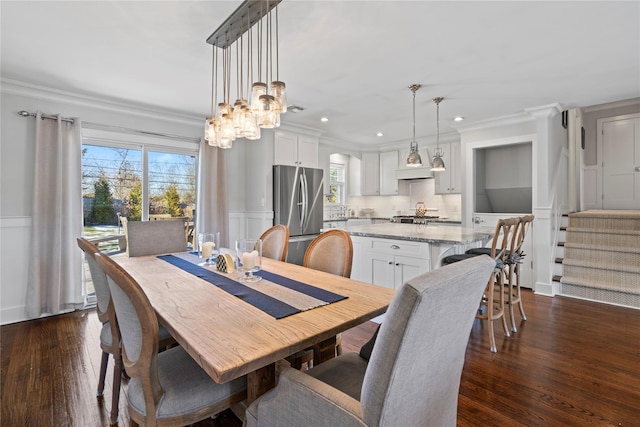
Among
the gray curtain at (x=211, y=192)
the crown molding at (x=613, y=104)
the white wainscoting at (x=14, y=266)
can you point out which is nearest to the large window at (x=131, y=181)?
the gray curtain at (x=211, y=192)

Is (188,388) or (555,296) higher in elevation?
(188,388)

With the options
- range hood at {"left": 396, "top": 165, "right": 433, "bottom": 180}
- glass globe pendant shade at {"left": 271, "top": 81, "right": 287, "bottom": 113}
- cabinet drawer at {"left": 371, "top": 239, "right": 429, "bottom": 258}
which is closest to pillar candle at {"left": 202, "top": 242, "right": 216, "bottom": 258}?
glass globe pendant shade at {"left": 271, "top": 81, "right": 287, "bottom": 113}

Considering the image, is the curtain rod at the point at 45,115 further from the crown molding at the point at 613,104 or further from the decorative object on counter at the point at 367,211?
the crown molding at the point at 613,104

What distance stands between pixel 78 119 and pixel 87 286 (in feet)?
6.11

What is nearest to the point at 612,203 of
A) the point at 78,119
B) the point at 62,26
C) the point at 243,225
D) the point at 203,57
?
Result: the point at 243,225

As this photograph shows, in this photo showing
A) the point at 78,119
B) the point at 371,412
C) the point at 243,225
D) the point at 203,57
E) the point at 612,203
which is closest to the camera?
the point at 371,412

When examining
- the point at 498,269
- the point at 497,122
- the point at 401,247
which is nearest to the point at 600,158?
the point at 497,122

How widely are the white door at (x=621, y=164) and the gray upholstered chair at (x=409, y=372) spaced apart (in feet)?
19.9

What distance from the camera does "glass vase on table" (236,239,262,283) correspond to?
5.72 feet

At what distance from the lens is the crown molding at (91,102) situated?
3043 mm

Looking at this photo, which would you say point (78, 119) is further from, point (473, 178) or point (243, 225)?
point (473, 178)

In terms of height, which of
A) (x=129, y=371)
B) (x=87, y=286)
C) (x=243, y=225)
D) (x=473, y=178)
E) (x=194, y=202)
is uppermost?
(x=473, y=178)

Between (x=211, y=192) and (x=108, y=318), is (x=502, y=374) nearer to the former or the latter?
(x=108, y=318)

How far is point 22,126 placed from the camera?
313 cm
